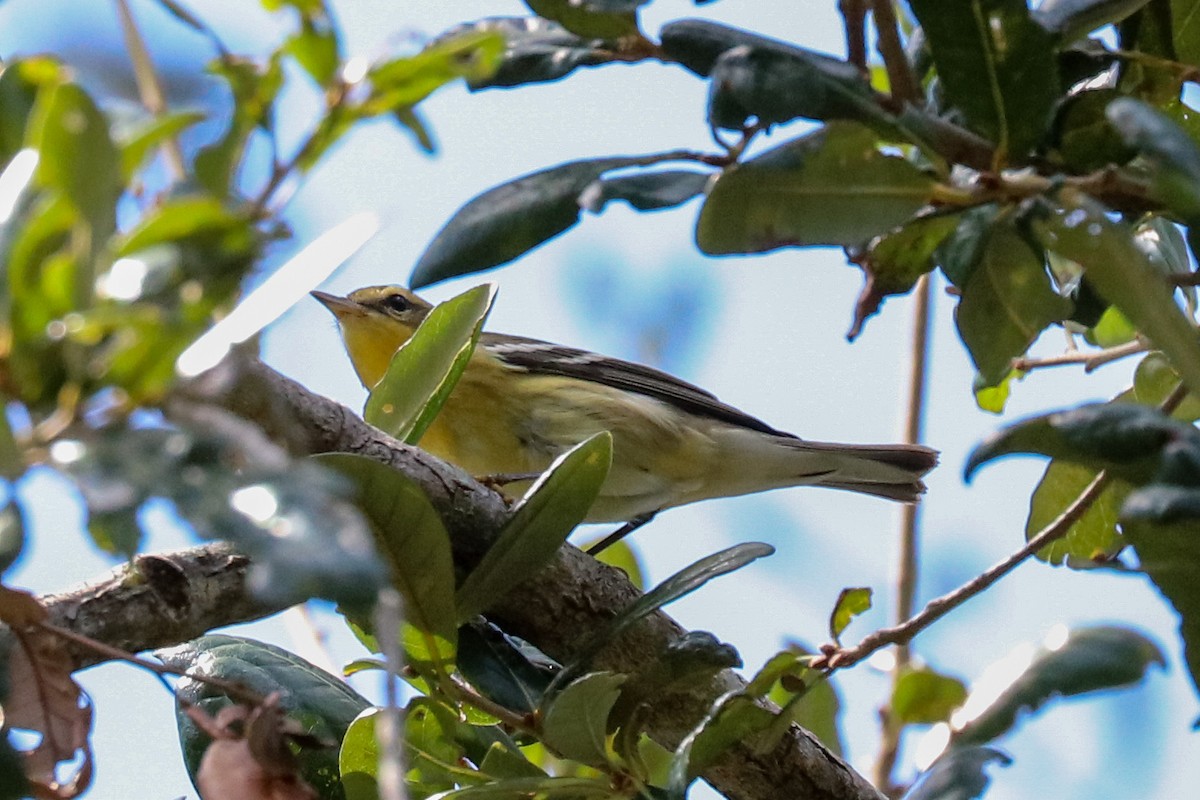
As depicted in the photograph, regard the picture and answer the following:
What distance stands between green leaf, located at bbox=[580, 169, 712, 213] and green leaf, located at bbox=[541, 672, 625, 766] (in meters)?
0.73

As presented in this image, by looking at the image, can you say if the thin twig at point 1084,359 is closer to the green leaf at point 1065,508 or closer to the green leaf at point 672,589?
the green leaf at point 1065,508

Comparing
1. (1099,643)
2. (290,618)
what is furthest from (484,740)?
(290,618)

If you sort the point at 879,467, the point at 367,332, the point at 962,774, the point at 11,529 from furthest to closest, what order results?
the point at 367,332 < the point at 879,467 < the point at 962,774 < the point at 11,529

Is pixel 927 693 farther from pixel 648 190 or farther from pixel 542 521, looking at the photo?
pixel 648 190

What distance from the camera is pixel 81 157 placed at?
1.07 metres

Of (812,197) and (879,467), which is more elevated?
(812,197)

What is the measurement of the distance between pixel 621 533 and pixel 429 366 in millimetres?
1988

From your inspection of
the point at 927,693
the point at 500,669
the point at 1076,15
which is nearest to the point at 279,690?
the point at 500,669

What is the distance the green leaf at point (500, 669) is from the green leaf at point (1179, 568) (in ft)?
3.38

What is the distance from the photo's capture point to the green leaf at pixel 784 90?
181cm

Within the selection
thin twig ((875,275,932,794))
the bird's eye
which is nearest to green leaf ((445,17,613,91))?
thin twig ((875,275,932,794))

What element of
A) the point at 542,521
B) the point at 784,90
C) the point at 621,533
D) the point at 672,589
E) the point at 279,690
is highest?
the point at 784,90

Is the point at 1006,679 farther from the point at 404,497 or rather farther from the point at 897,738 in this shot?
the point at 897,738

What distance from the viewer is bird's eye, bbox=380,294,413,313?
5.73 m
